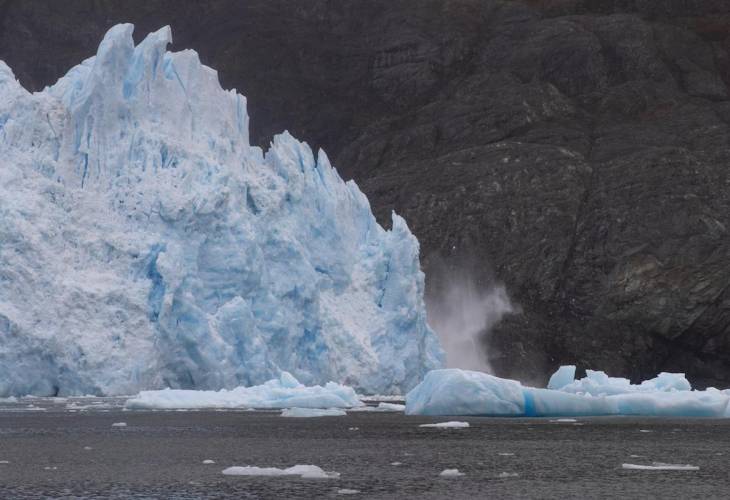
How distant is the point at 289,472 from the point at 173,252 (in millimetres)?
20582

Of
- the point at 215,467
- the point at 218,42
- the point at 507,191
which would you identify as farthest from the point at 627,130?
the point at 215,467

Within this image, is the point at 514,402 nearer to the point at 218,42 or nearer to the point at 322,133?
Result: the point at 322,133

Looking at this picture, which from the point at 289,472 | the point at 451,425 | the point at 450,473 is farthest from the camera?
the point at 451,425

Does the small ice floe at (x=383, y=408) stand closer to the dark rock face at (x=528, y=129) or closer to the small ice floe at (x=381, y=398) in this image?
the small ice floe at (x=381, y=398)

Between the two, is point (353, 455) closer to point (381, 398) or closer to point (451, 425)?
point (451, 425)

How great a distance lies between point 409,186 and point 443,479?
185 feet

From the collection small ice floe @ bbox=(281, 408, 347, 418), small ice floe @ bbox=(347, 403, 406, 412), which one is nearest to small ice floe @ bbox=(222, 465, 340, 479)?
small ice floe @ bbox=(281, 408, 347, 418)

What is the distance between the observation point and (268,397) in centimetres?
3497

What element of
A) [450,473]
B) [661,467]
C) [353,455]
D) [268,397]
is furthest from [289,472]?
[268,397]

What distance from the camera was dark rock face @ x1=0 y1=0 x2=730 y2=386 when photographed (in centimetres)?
6531

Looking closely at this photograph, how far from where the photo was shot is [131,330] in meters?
36.0

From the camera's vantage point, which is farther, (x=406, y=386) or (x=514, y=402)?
(x=406, y=386)

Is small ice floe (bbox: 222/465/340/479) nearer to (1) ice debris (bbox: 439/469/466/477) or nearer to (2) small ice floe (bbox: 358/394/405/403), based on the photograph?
(1) ice debris (bbox: 439/469/466/477)

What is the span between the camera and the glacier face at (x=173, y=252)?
35531mm
